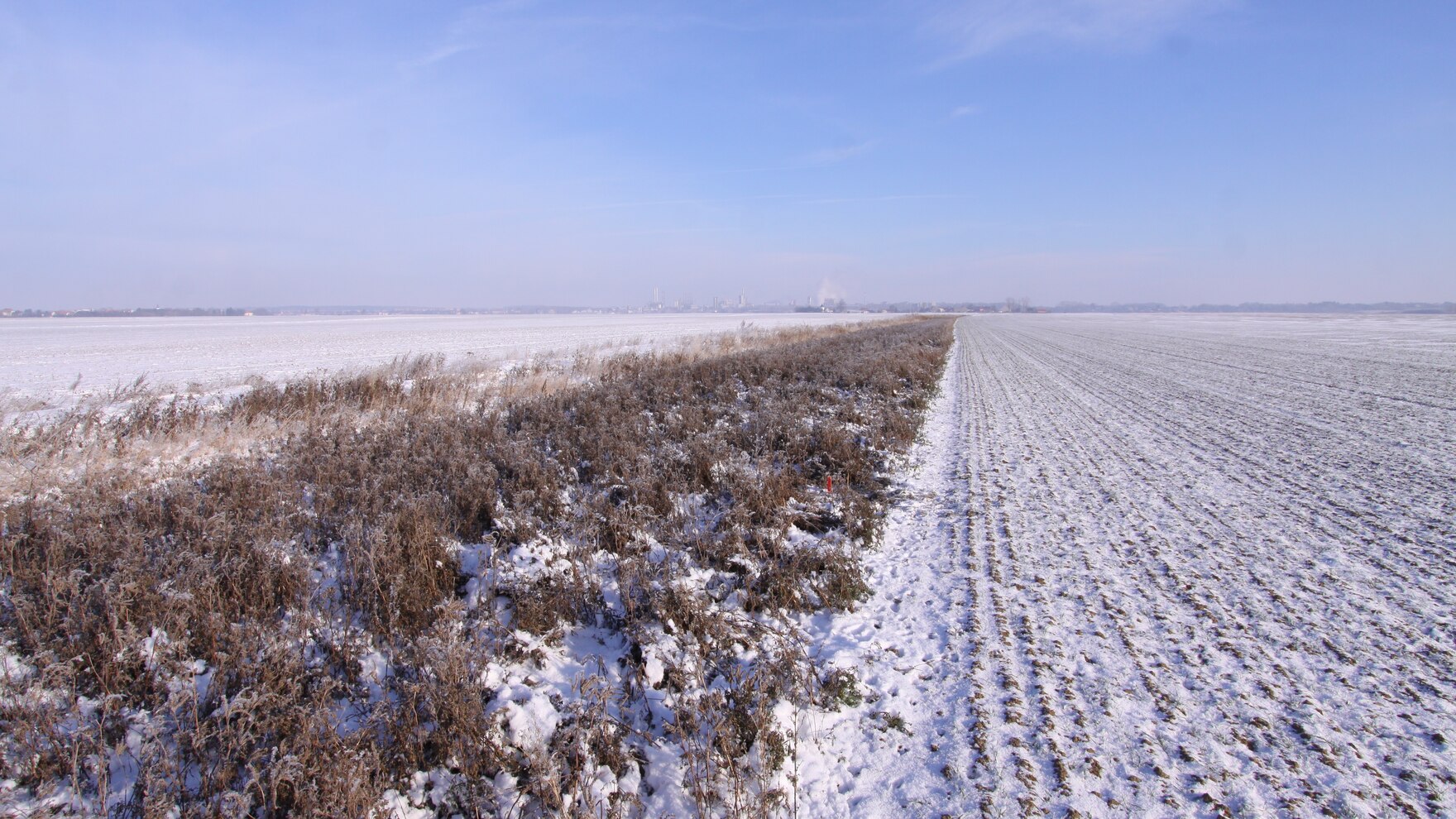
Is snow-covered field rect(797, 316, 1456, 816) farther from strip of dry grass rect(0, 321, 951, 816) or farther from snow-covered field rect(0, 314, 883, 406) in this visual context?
snow-covered field rect(0, 314, 883, 406)

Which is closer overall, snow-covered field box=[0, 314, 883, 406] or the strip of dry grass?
the strip of dry grass

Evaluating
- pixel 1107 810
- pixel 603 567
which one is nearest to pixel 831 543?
pixel 603 567

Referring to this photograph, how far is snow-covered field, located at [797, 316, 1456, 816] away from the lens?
2883 millimetres

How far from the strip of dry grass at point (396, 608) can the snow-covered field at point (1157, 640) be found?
0.59 meters

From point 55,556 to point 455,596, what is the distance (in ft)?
8.46

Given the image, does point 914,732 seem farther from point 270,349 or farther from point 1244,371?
point 270,349

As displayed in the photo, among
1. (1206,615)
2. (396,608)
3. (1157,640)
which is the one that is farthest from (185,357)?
(1206,615)

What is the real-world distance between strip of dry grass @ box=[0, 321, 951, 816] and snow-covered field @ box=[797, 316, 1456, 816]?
23.1 inches

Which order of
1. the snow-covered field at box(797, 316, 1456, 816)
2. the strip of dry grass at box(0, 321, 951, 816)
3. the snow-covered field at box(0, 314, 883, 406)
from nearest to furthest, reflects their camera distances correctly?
1. the strip of dry grass at box(0, 321, 951, 816)
2. the snow-covered field at box(797, 316, 1456, 816)
3. the snow-covered field at box(0, 314, 883, 406)

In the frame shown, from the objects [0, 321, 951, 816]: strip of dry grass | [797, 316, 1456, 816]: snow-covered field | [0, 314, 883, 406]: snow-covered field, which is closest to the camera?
[0, 321, 951, 816]: strip of dry grass

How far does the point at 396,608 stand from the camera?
3.99 meters

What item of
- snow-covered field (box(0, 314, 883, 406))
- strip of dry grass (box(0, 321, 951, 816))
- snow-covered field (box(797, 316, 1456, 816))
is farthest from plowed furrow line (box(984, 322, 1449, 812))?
snow-covered field (box(0, 314, 883, 406))

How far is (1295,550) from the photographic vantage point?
211 inches

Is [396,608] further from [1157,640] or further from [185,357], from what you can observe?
[185,357]
